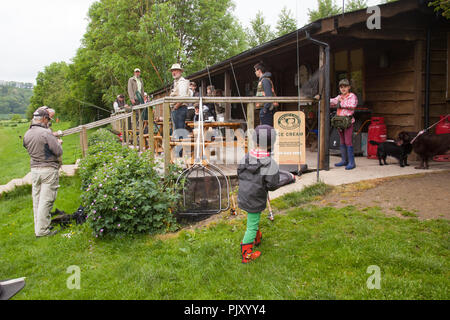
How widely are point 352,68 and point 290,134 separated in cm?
460

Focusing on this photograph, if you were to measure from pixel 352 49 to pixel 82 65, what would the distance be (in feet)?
109

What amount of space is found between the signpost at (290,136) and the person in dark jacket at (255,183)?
256cm

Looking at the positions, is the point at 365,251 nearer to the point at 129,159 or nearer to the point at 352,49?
the point at 129,159

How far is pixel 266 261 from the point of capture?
3637 millimetres

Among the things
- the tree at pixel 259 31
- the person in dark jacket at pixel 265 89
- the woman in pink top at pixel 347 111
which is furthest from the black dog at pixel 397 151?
the tree at pixel 259 31

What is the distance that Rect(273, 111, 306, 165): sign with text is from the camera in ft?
20.7

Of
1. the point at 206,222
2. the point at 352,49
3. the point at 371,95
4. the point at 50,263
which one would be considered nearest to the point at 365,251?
the point at 206,222

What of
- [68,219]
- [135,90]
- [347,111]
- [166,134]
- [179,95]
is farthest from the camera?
[135,90]

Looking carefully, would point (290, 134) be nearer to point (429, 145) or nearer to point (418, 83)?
point (429, 145)

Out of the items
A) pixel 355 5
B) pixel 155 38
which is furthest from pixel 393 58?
pixel 355 5

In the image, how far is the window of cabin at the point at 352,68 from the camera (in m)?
9.37

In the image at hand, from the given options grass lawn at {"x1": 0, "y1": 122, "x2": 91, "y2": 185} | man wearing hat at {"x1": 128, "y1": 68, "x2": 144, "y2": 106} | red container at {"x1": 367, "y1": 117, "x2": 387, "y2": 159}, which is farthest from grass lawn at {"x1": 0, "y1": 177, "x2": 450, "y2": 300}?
grass lawn at {"x1": 0, "y1": 122, "x2": 91, "y2": 185}

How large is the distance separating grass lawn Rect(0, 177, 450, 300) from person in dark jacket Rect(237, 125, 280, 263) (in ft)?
0.78

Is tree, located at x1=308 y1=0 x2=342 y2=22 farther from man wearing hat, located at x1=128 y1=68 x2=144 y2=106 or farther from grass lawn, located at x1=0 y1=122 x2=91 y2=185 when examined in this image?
man wearing hat, located at x1=128 y1=68 x2=144 y2=106
